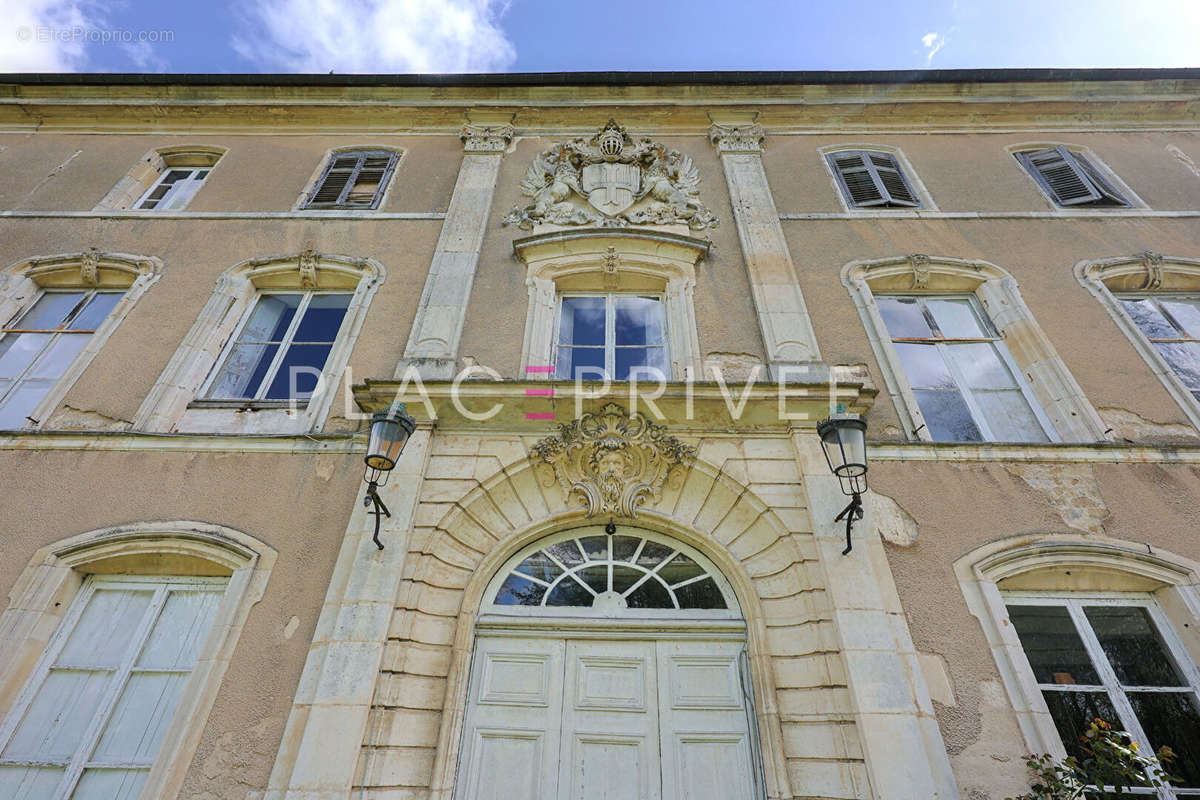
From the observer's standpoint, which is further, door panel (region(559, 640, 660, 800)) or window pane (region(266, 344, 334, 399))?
window pane (region(266, 344, 334, 399))

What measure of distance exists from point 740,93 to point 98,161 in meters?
9.29

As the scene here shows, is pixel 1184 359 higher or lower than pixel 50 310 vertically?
lower

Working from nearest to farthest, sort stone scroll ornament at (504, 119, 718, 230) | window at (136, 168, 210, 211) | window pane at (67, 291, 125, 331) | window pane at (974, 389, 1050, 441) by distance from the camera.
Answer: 1. window pane at (974, 389, 1050, 441)
2. window pane at (67, 291, 125, 331)
3. stone scroll ornament at (504, 119, 718, 230)
4. window at (136, 168, 210, 211)

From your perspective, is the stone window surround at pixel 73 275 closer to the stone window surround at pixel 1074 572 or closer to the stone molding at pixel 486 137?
the stone molding at pixel 486 137

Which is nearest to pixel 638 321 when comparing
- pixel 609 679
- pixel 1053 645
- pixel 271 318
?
pixel 609 679

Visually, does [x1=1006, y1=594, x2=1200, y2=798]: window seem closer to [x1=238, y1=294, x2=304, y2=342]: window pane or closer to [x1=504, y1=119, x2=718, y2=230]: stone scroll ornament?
[x1=504, y1=119, x2=718, y2=230]: stone scroll ornament

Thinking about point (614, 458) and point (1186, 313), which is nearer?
point (614, 458)

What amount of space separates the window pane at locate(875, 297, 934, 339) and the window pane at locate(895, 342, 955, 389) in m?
0.15

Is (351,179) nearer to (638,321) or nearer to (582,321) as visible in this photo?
(582,321)

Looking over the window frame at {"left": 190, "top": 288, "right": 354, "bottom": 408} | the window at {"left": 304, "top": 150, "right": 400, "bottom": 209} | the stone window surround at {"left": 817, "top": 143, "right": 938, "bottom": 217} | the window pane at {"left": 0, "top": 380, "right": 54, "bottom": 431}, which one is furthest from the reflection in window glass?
the window at {"left": 304, "top": 150, "right": 400, "bottom": 209}

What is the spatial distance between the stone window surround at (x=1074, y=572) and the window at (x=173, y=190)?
969cm

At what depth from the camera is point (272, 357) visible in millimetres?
6145

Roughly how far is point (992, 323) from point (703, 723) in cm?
505

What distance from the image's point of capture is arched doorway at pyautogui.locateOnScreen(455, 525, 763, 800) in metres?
3.87
